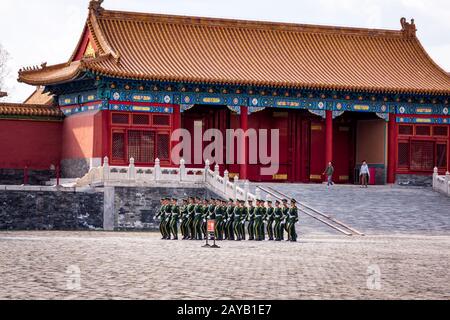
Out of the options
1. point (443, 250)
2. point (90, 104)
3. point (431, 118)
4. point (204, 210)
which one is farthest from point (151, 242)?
point (431, 118)

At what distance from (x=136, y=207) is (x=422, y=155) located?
44.9 ft

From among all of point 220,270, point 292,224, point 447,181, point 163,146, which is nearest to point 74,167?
point 163,146

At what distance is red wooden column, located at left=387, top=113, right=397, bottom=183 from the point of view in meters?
43.0

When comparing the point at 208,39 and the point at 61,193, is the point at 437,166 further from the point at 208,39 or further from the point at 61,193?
the point at 61,193

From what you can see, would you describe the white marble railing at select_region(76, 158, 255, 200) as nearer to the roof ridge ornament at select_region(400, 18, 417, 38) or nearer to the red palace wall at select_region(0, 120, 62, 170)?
the red palace wall at select_region(0, 120, 62, 170)

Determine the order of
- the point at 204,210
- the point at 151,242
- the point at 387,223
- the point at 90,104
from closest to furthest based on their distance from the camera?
the point at 151,242, the point at 204,210, the point at 387,223, the point at 90,104

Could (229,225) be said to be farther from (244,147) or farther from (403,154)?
(403,154)

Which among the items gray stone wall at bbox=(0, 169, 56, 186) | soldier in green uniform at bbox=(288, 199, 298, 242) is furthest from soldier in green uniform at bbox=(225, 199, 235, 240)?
gray stone wall at bbox=(0, 169, 56, 186)

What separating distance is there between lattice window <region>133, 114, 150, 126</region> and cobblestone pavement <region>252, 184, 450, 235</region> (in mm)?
4909

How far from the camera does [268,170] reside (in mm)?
43781

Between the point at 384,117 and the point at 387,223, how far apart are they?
425 inches

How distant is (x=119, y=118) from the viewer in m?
39.5

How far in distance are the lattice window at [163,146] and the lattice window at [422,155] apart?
10418mm

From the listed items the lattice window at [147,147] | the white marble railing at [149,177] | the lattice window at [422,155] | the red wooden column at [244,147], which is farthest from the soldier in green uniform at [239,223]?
the lattice window at [422,155]
